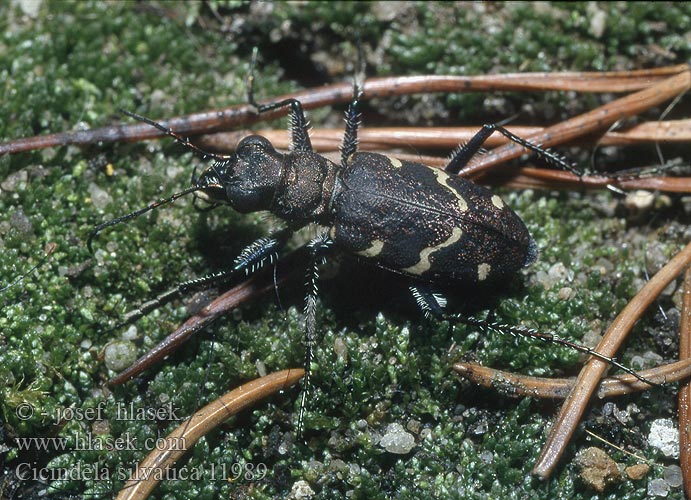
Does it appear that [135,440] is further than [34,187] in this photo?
No

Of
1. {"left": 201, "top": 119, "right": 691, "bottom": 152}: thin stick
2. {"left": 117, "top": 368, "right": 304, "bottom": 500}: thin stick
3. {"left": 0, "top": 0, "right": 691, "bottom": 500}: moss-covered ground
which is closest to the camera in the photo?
{"left": 117, "top": 368, "right": 304, "bottom": 500}: thin stick

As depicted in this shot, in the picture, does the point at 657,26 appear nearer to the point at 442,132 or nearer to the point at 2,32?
the point at 442,132

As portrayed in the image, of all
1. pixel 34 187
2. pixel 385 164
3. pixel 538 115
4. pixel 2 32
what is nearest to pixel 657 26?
pixel 538 115

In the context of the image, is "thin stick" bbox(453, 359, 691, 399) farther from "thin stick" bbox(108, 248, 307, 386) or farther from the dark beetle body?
"thin stick" bbox(108, 248, 307, 386)

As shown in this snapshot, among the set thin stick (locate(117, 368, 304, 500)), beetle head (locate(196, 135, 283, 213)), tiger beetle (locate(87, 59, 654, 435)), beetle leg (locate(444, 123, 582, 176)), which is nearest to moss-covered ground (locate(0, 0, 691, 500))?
thin stick (locate(117, 368, 304, 500))

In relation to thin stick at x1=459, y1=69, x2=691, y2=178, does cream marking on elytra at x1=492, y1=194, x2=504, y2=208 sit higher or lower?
lower

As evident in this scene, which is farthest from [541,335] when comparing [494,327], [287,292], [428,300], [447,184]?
[287,292]
